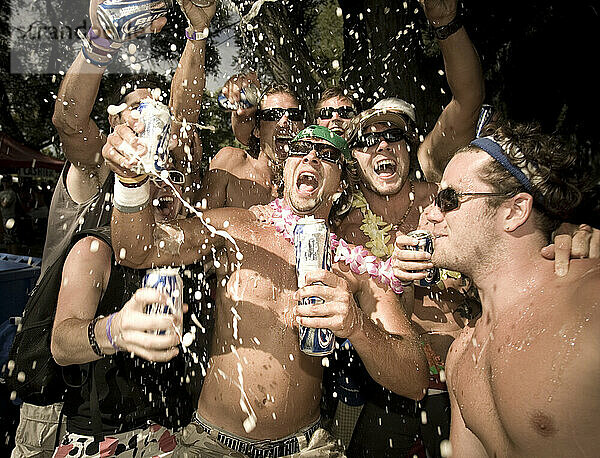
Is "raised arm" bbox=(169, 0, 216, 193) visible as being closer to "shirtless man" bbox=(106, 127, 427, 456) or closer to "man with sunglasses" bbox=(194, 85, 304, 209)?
"man with sunglasses" bbox=(194, 85, 304, 209)

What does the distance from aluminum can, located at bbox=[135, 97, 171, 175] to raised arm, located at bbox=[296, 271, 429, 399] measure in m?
0.79

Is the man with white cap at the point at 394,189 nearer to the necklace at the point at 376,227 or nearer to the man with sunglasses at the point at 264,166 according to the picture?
the necklace at the point at 376,227

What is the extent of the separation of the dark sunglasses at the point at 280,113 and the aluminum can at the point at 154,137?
1771 mm

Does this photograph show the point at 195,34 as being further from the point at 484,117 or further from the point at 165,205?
the point at 484,117

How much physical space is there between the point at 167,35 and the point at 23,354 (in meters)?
13.4

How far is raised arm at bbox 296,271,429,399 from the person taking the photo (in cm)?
206

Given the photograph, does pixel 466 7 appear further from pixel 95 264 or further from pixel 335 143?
pixel 95 264

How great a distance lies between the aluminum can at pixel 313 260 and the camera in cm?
214

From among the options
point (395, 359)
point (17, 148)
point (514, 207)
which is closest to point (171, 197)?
point (395, 359)

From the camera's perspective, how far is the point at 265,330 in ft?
8.45

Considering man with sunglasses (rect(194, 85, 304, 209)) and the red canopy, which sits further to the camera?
the red canopy

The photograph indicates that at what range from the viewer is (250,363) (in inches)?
99.9

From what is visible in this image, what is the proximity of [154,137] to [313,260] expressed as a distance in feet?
2.75

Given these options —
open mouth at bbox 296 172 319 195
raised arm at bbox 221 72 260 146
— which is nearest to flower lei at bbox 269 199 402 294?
open mouth at bbox 296 172 319 195
